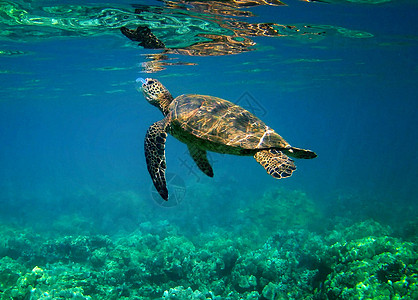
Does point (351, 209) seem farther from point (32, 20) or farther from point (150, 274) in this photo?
point (32, 20)

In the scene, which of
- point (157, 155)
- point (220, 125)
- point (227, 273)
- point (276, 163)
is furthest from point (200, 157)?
point (227, 273)

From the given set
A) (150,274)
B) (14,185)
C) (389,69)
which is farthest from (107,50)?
(14,185)

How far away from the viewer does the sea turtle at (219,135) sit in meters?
Answer: 4.66

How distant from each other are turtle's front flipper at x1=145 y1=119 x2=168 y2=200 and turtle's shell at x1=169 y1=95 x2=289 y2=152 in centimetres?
39

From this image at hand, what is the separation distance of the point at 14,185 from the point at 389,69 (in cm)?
4768

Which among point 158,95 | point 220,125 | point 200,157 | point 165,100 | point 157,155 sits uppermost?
point 220,125

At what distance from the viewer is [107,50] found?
51.0 feet

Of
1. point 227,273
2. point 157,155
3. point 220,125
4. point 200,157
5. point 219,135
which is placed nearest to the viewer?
point 219,135

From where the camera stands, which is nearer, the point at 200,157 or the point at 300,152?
the point at 300,152

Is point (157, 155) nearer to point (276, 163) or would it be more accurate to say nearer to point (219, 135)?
point (219, 135)

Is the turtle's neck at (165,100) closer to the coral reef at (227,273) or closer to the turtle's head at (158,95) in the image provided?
the turtle's head at (158,95)

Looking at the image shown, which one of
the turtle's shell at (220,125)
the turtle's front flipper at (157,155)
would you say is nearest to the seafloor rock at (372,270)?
the turtle's shell at (220,125)

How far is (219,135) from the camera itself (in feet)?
16.3

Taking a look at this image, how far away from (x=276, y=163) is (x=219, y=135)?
1.17 meters
